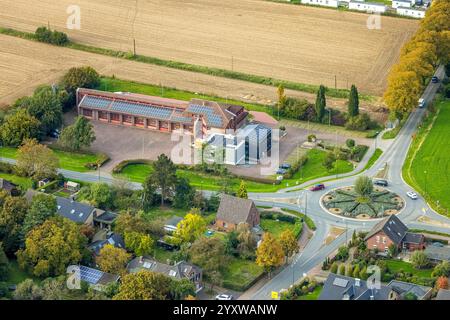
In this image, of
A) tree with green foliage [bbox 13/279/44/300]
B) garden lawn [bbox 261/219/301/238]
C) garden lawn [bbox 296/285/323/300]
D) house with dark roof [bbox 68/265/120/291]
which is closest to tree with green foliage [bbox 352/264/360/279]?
garden lawn [bbox 296/285/323/300]

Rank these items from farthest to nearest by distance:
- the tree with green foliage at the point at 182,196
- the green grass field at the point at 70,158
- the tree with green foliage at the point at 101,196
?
the green grass field at the point at 70,158, the tree with green foliage at the point at 182,196, the tree with green foliage at the point at 101,196

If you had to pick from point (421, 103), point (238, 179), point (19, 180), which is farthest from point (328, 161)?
point (19, 180)

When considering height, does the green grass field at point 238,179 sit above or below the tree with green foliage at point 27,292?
Result: above

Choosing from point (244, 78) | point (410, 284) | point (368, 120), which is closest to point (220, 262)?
point (410, 284)

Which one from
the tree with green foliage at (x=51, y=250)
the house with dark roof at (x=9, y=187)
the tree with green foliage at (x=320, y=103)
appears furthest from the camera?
the tree with green foliage at (x=320, y=103)

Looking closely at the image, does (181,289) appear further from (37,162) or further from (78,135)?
(78,135)

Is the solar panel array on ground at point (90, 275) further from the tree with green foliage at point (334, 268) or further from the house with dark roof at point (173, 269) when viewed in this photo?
the tree with green foliage at point (334, 268)

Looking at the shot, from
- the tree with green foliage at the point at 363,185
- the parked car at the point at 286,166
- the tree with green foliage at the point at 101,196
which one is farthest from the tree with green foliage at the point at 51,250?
the tree with green foliage at the point at 363,185
